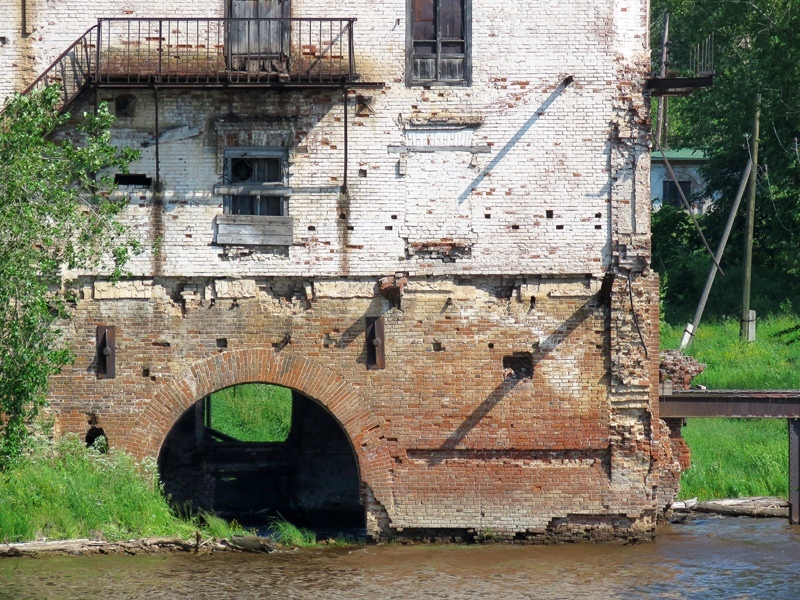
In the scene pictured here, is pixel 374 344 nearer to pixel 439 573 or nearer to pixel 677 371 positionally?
pixel 439 573

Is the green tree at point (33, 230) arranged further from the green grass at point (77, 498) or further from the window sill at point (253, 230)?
the window sill at point (253, 230)

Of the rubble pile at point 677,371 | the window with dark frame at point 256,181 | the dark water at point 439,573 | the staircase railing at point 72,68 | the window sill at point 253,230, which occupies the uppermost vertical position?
the staircase railing at point 72,68

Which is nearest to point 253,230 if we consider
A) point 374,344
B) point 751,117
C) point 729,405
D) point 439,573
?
point 374,344

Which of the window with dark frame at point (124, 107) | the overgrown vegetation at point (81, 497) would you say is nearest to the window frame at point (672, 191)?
the window with dark frame at point (124, 107)

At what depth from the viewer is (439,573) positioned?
49.6 feet

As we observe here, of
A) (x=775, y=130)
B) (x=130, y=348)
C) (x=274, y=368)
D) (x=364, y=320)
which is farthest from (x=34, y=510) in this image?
(x=775, y=130)

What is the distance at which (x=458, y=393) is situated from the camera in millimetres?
16734

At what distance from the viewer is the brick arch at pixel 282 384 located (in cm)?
1670

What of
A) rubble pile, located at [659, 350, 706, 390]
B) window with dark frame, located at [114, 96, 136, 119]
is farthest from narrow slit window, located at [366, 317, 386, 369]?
rubble pile, located at [659, 350, 706, 390]

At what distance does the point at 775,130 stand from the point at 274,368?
1323 centimetres

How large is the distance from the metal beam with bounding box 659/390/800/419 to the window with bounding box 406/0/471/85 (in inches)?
212

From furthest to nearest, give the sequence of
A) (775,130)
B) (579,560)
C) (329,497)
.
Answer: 1. (775,130)
2. (329,497)
3. (579,560)

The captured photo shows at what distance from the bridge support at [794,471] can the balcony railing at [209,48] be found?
26.2ft

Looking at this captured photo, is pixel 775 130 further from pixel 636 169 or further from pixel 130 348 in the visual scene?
pixel 130 348
